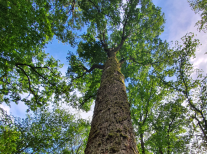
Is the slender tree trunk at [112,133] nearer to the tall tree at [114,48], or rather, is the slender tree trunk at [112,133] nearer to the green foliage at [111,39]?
the tall tree at [114,48]

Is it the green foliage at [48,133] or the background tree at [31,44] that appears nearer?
the background tree at [31,44]

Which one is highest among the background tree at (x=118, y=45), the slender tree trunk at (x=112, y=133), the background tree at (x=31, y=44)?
the background tree at (x=118, y=45)

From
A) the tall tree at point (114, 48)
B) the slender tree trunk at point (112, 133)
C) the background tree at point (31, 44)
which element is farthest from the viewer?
the tall tree at point (114, 48)

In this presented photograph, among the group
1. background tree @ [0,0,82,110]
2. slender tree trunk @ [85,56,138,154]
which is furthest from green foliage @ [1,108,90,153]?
slender tree trunk @ [85,56,138,154]

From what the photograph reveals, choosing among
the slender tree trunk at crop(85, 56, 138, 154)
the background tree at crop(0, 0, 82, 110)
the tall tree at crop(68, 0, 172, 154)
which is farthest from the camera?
the tall tree at crop(68, 0, 172, 154)

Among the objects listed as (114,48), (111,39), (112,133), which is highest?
(111,39)

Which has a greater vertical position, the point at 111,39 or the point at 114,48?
the point at 111,39

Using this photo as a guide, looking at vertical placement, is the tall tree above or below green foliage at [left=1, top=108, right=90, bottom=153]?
above

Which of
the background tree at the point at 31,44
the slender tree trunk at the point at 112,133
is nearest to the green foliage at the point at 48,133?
the background tree at the point at 31,44

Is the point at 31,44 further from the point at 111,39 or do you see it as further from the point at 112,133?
the point at 111,39

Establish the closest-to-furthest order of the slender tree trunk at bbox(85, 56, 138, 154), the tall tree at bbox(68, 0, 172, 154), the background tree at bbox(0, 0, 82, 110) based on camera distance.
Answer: the slender tree trunk at bbox(85, 56, 138, 154)
the background tree at bbox(0, 0, 82, 110)
the tall tree at bbox(68, 0, 172, 154)

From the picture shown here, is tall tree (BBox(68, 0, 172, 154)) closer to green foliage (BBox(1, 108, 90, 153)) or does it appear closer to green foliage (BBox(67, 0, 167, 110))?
green foliage (BBox(67, 0, 167, 110))

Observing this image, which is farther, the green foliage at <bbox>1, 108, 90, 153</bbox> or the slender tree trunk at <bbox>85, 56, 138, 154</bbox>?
the green foliage at <bbox>1, 108, 90, 153</bbox>

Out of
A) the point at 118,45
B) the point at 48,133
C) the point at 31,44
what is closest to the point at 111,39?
the point at 118,45
